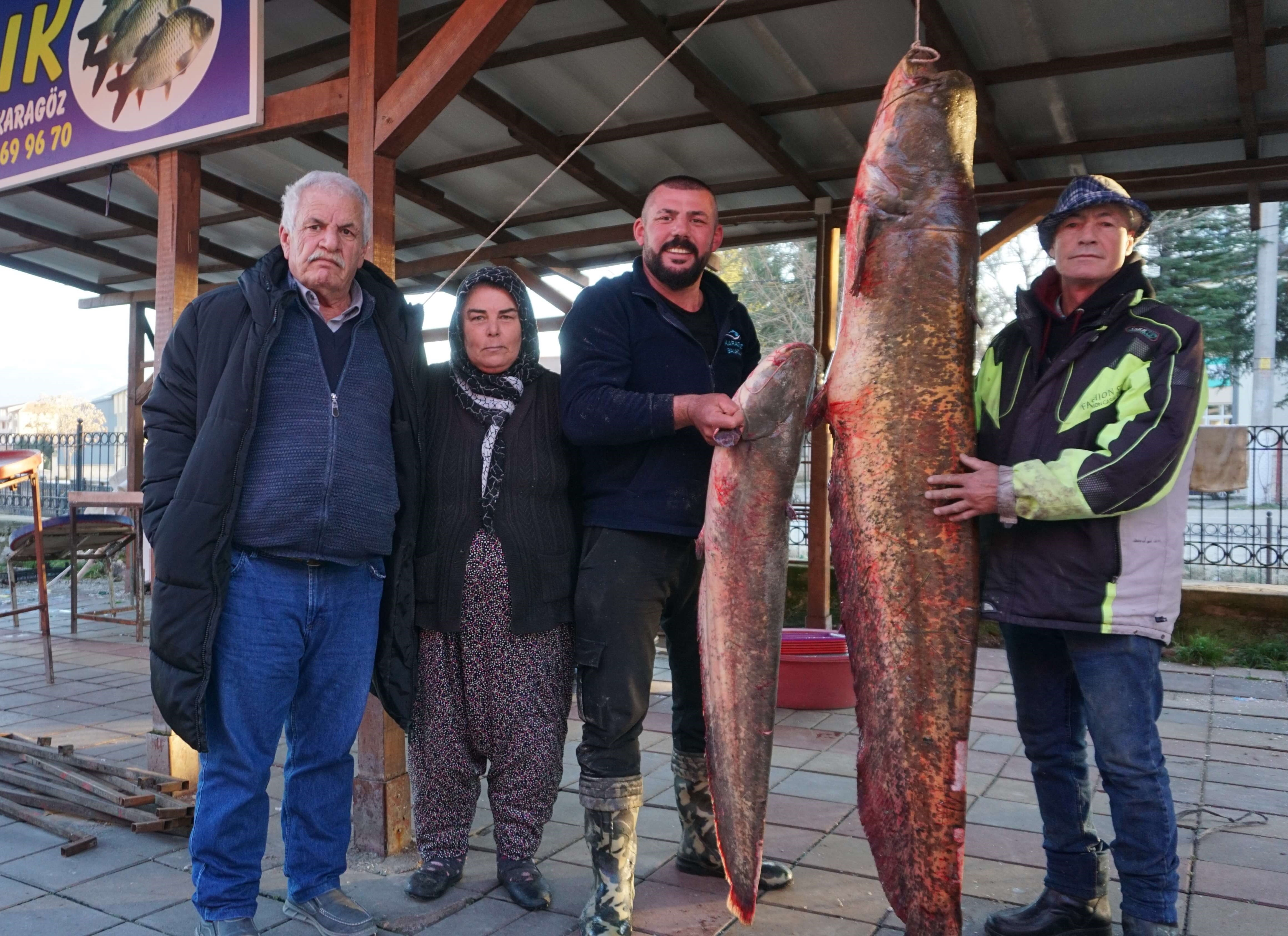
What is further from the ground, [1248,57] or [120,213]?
[120,213]

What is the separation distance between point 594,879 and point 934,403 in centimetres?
192

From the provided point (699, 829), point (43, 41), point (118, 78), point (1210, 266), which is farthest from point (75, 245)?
point (1210, 266)

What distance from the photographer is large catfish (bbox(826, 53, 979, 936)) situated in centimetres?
214

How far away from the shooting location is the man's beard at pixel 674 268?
2734 millimetres

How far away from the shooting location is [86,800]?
368 cm

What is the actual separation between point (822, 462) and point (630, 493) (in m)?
4.46

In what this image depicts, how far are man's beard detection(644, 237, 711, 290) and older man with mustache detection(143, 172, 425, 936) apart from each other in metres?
0.83

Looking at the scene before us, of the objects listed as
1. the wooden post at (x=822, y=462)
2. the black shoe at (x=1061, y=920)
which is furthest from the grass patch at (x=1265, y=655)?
the black shoe at (x=1061, y=920)

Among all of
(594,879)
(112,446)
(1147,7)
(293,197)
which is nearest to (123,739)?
(594,879)

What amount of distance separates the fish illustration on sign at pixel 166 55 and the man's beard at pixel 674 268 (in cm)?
236

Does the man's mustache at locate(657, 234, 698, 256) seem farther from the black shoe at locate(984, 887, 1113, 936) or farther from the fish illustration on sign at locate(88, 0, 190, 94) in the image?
the fish illustration on sign at locate(88, 0, 190, 94)

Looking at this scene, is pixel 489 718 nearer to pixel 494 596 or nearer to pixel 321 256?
pixel 494 596

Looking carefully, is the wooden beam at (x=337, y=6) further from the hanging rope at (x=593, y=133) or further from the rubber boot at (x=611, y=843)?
the rubber boot at (x=611, y=843)

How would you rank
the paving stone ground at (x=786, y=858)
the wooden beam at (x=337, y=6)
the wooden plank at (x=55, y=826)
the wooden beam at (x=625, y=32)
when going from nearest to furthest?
the paving stone ground at (x=786, y=858), the wooden plank at (x=55, y=826), the wooden beam at (x=625, y=32), the wooden beam at (x=337, y=6)
